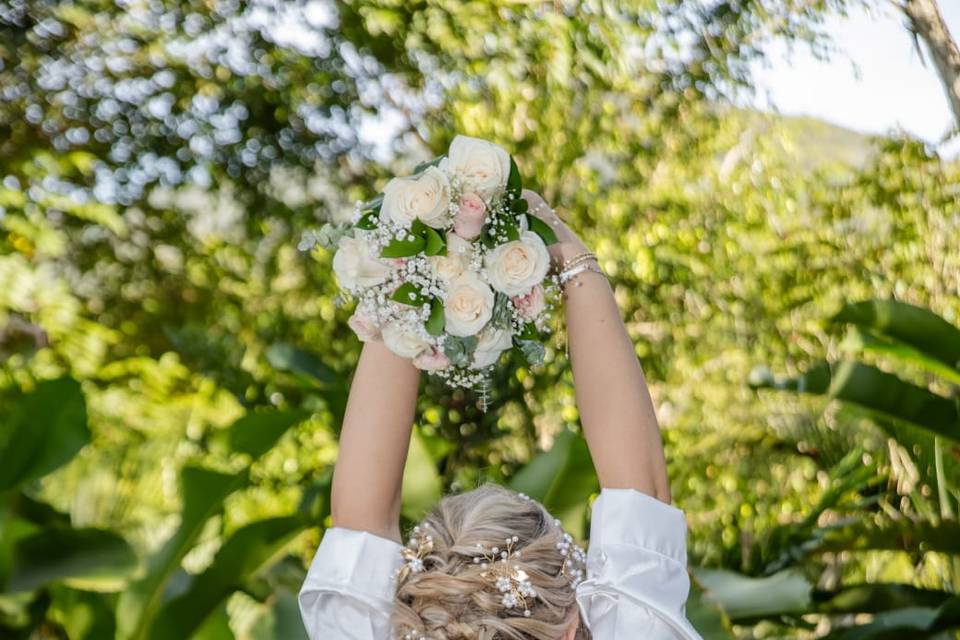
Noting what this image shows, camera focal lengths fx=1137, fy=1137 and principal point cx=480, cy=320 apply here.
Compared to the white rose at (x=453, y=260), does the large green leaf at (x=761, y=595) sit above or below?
below

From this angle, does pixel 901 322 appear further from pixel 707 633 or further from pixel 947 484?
pixel 707 633

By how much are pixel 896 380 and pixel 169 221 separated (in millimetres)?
3710

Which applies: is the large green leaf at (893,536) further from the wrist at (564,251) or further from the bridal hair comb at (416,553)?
the bridal hair comb at (416,553)

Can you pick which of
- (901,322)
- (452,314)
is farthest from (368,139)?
(452,314)

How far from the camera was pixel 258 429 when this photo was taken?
308 centimetres

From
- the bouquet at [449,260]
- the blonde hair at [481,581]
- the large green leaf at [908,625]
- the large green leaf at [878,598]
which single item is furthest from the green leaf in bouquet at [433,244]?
the large green leaf at [878,598]

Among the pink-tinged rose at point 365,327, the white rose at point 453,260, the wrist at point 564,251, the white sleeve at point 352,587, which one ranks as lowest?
the white sleeve at point 352,587

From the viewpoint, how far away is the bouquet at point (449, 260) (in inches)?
66.7

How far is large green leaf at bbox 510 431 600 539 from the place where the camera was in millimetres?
3504

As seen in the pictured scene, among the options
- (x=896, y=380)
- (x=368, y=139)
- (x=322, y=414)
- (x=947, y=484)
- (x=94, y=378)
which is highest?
(x=896, y=380)

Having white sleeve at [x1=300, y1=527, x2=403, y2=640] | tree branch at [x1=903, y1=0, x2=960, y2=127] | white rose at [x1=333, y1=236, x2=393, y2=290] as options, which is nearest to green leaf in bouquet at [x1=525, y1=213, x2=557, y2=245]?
white rose at [x1=333, y1=236, x2=393, y2=290]

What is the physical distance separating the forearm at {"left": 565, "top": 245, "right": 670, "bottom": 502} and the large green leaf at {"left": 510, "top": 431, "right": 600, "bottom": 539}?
1.77 metres

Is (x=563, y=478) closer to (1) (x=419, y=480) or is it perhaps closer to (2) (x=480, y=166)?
(1) (x=419, y=480)

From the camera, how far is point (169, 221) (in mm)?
5875
